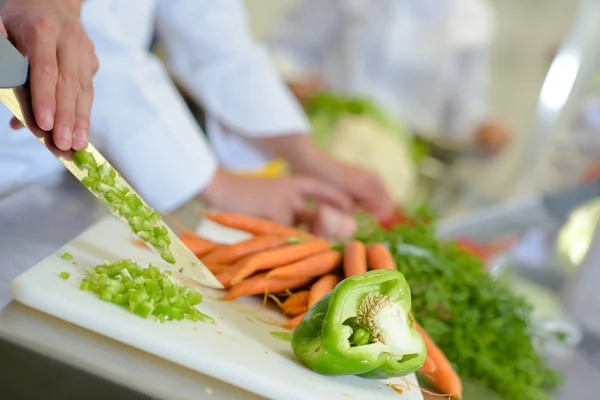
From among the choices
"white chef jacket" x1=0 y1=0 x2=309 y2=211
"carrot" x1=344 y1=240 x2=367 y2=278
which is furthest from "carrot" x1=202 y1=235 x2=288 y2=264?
"white chef jacket" x1=0 y1=0 x2=309 y2=211

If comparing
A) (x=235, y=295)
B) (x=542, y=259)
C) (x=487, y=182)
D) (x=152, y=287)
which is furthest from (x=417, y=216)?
(x=487, y=182)

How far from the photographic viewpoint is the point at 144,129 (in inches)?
50.4

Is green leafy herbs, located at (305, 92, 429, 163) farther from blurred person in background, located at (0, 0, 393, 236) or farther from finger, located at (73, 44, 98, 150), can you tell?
finger, located at (73, 44, 98, 150)

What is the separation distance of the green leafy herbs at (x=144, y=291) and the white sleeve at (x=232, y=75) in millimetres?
877

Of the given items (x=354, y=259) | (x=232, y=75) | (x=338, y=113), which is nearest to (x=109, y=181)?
(x=354, y=259)

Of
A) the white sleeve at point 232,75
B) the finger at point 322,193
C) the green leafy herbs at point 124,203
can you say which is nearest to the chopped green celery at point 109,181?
the green leafy herbs at point 124,203

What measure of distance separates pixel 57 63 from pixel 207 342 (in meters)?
0.35

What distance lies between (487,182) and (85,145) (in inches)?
107

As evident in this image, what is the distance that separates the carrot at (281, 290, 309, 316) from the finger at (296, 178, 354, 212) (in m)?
0.55

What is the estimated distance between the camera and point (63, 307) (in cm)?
68

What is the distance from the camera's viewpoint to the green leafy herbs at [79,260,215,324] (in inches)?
28.0

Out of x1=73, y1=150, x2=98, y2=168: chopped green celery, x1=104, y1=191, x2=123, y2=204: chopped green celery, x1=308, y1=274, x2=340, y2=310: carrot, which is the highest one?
x1=73, y1=150, x2=98, y2=168: chopped green celery

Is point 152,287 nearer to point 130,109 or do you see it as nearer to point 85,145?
point 85,145

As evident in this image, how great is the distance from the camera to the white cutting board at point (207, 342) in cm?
68
